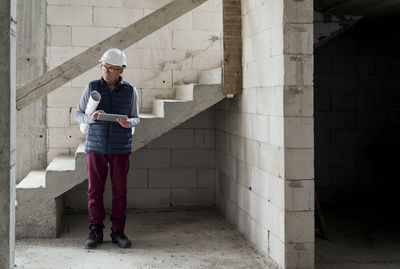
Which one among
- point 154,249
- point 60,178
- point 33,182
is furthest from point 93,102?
point 154,249

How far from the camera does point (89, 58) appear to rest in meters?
4.08

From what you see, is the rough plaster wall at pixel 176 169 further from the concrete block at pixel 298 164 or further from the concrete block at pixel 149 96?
the concrete block at pixel 298 164

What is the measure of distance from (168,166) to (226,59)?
A: 1.77 meters

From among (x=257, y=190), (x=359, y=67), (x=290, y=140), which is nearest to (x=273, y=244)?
(x=257, y=190)

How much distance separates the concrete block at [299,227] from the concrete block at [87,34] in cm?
314

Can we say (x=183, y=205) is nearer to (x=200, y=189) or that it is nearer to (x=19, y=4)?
(x=200, y=189)

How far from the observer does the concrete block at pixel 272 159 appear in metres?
3.72

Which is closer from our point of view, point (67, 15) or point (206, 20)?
point (67, 15)

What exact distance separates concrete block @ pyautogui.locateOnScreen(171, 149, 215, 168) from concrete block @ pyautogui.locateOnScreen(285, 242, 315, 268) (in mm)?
2529

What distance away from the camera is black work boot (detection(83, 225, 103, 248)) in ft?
14.3

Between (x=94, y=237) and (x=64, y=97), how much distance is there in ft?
6.18

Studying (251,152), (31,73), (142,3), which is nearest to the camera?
(251,152)

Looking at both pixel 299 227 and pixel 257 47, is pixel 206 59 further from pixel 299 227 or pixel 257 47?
pixel 299 227

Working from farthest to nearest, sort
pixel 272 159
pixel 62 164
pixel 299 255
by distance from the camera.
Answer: pixel 62 164 < pixel 272 159 < pixel 299 255
